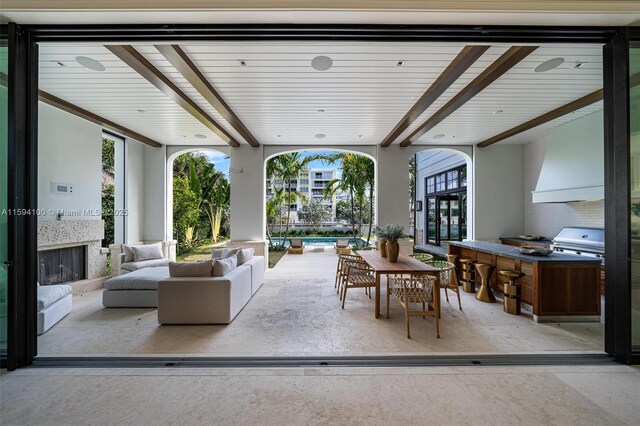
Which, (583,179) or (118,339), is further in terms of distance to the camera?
(583,179)

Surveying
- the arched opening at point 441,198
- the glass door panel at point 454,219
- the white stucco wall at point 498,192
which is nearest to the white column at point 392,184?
the arched opening at point 441,198

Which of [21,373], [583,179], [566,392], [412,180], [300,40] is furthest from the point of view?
[412,180]

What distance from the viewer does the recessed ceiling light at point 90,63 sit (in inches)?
123

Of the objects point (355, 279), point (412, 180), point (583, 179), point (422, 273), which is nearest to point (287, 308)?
point (355, 279)

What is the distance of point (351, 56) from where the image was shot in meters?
3.08

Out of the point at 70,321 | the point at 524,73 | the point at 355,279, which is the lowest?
the point at 70,321

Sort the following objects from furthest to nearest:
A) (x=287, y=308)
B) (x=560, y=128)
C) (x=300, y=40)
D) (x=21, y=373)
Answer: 1. (x=560, y=128)
2. (x=287, y=308)
3. (x=300, y=40)
4. (x=21, y=373)

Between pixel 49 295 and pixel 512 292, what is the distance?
6.30 m

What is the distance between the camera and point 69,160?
4934 mm

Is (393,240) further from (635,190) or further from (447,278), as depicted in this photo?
(635,190)

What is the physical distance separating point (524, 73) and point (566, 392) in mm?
3611

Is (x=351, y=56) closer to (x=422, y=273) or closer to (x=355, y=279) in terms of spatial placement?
(x=422, y=273)

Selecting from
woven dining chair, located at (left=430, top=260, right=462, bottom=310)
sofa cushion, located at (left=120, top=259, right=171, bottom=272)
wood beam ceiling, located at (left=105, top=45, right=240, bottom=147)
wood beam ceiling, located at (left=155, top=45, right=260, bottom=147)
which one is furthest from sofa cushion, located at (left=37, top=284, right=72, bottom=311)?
woven dining chair, located at (left=430, top=260, right=462, bottom=310)

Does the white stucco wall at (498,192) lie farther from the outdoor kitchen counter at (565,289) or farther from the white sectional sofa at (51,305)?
the white sectional sofa at (51,305)
